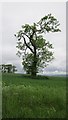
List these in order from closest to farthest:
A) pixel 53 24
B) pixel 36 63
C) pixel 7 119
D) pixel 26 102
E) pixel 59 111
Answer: pixel 7 119 < pixel 59 111 < pixel 26 102 < pixel 36 63 < pixel 53 24

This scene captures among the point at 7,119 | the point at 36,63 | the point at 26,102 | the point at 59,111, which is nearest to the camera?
the point at 7,119

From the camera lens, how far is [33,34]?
135 ft

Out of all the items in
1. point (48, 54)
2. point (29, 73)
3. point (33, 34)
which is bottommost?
point (29, 73)

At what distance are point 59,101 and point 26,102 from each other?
1.42m

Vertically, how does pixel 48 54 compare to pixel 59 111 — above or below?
above

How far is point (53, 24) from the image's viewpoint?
41969 mm

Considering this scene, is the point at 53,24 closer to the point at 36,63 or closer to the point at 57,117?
the point at 36,63

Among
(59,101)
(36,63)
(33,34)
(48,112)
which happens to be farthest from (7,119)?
(33,34)

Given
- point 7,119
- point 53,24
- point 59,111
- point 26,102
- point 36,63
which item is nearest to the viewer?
point 7,119

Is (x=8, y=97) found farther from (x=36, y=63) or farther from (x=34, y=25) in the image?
(x=34, y=25)

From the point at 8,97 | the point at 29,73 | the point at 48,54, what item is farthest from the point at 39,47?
the point at 8,97

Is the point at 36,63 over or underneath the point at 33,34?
underneath

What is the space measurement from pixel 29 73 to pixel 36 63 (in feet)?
7.01

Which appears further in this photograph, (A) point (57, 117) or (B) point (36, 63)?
(B) point (36, 63)
